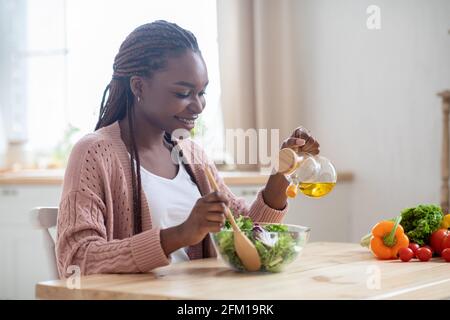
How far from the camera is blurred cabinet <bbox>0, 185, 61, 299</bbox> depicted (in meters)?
4.25

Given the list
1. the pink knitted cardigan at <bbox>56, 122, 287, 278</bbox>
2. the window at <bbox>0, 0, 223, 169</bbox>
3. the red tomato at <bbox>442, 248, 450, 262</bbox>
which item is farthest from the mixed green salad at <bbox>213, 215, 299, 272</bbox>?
the window at <bbox>0, 0, 223, 169</bbox>

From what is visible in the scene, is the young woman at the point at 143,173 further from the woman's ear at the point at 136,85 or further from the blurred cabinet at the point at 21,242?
the blurred cabinet at the point at 21,242

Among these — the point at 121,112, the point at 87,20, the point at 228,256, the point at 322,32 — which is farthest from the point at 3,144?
the point at 228,256

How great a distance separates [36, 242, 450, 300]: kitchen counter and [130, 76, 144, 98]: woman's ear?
44 centimetres

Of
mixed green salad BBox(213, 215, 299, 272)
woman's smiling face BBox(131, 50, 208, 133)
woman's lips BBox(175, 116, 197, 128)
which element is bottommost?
mixed green salad BBox(213, 215, 299, 272)

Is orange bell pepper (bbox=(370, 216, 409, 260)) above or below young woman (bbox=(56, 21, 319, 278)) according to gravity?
below

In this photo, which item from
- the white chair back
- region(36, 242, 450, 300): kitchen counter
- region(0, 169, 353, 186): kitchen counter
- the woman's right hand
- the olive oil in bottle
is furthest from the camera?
region(0, 169, 353, 186): kitchen counter

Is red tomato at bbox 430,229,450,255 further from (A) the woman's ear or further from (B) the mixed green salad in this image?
(A) the woman's ear

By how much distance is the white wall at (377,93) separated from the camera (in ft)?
12.3

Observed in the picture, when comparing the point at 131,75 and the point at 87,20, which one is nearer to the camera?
the point at 131,75

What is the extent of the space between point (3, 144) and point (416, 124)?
8.08 feet

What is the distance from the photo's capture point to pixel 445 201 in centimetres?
355

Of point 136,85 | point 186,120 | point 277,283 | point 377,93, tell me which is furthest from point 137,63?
point 377,93

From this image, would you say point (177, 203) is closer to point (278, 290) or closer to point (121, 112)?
point (121, 112)
